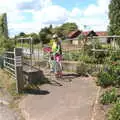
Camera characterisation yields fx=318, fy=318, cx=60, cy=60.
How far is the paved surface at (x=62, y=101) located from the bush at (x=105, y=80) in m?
0.23

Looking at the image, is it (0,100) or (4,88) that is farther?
(4,88)

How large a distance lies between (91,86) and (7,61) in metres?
4.53

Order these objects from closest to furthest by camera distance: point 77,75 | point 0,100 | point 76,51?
point 0,100
point 77,75
point 76,51

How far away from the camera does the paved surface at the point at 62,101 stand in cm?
725

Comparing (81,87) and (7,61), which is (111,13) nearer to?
(7,61)

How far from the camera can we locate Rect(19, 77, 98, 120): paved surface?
7246 millimetres

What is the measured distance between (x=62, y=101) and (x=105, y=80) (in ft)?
5.93

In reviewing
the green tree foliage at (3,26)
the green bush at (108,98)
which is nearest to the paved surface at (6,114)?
the green bush at (108,98)

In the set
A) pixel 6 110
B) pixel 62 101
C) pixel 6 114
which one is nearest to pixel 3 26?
pixel 6 110

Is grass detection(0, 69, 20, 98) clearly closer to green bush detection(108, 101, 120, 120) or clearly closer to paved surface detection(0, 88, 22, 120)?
paved surface detection(0, 88, 22, 120)

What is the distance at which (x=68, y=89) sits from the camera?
972 centimetres

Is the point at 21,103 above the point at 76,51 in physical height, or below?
below

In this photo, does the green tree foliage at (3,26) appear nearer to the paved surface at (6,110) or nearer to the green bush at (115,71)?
the paved surface at (6,110)

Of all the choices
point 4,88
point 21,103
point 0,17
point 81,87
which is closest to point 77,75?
point 81,87
